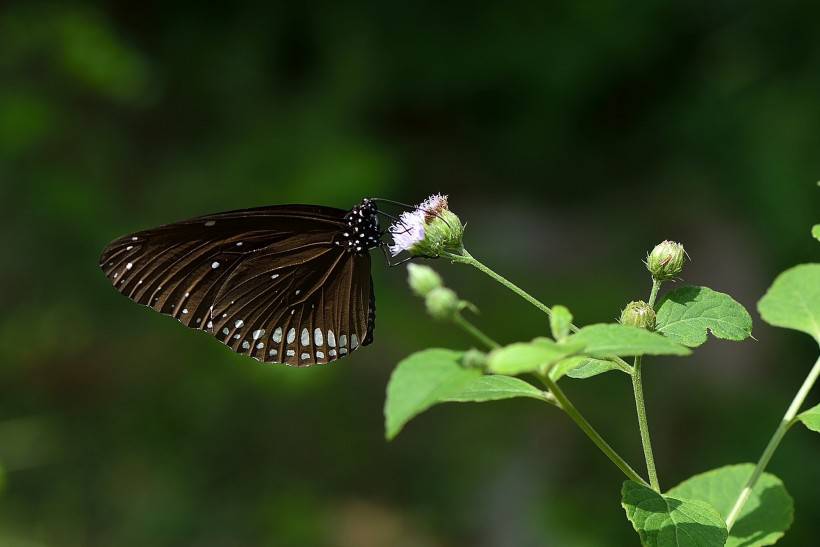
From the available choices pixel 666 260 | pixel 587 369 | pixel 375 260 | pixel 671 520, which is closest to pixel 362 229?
pixel 666 260

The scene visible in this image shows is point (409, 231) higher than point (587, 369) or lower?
higher

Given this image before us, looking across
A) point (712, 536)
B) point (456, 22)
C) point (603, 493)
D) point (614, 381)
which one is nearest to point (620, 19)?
point (456, 22)

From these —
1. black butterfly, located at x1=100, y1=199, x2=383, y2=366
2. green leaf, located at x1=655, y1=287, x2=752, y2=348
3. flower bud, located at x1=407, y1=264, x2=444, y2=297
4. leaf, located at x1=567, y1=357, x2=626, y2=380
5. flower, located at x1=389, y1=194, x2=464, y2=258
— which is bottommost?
leaf, located at x1=567, y1=357, x2=626, y2=380

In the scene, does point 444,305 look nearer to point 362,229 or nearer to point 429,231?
point 429,231

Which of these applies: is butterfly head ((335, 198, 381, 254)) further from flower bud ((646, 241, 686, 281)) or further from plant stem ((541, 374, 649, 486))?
plant stem ((541, 374, 649, 486))

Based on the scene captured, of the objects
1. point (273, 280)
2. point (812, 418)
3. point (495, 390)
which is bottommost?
point (812, 418)

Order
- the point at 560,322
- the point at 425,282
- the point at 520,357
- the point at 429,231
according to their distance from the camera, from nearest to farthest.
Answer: the point at 520,357
the point at 560,322
the point at 425,282
the point at 429,231

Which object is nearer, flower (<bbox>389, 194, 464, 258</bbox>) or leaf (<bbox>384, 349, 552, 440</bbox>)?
leaf (<bbox>384, 349, 552, 440</bbox>)

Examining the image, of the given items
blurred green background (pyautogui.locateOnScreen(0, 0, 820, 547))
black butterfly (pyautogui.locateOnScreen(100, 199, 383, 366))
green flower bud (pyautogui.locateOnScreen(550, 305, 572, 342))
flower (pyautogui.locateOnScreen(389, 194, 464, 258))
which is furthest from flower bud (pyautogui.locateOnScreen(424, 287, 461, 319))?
blurred green background (pyautogui.locateOnScreen(0, 0, 820, 547))
